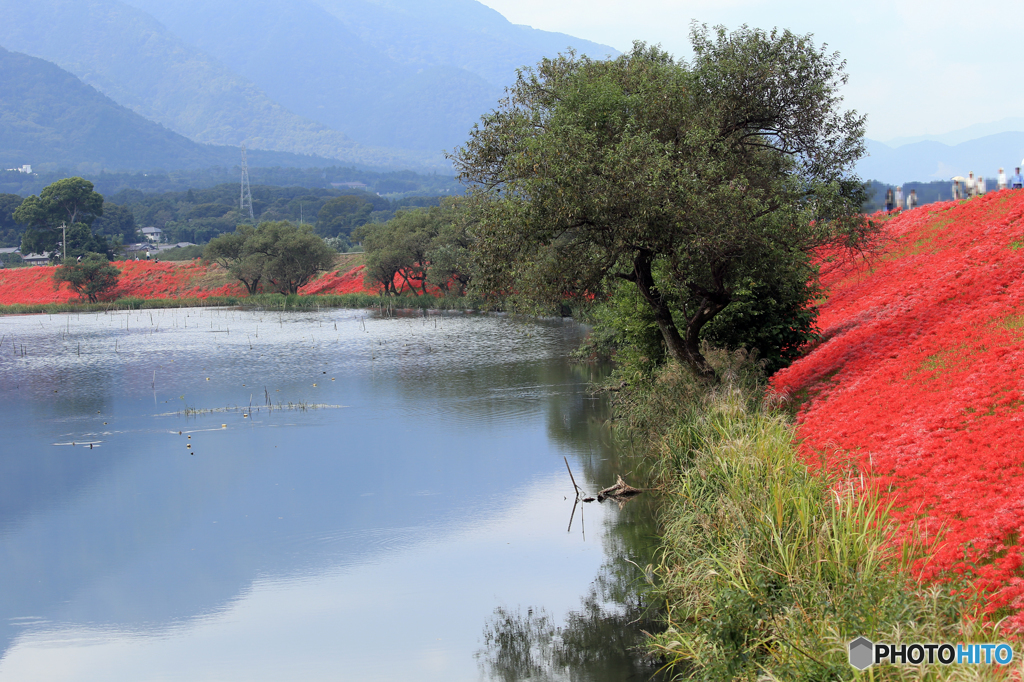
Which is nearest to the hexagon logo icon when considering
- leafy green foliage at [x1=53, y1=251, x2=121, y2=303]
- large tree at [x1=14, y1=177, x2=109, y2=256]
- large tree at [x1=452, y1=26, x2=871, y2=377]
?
large tree at [x1=452, y1=26, x2=871, y2=377]

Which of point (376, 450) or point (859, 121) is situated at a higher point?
point (859, 121)

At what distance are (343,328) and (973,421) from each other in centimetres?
4879

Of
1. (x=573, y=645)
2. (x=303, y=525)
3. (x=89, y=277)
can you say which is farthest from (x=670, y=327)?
(x=89, y=277)

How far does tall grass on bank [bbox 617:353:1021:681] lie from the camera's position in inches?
309

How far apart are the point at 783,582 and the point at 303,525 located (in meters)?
12.1

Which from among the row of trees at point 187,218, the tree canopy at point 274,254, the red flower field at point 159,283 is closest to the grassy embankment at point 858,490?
the tree canopy at point 274,254

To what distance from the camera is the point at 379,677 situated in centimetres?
1202

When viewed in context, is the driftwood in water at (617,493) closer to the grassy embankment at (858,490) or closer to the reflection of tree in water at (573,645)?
the grassy embankment at (858,490)

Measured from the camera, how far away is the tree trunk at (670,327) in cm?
1948

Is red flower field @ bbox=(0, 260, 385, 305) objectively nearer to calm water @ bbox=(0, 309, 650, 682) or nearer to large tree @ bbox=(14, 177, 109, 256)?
large tree @ bbox=(14, 177, 109, 256)

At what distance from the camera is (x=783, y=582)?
31.2 feet

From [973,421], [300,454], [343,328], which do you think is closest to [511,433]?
[300,454]

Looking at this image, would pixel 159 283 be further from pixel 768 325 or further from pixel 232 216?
pixel 768 325

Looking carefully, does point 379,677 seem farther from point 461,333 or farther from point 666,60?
point 461,333
